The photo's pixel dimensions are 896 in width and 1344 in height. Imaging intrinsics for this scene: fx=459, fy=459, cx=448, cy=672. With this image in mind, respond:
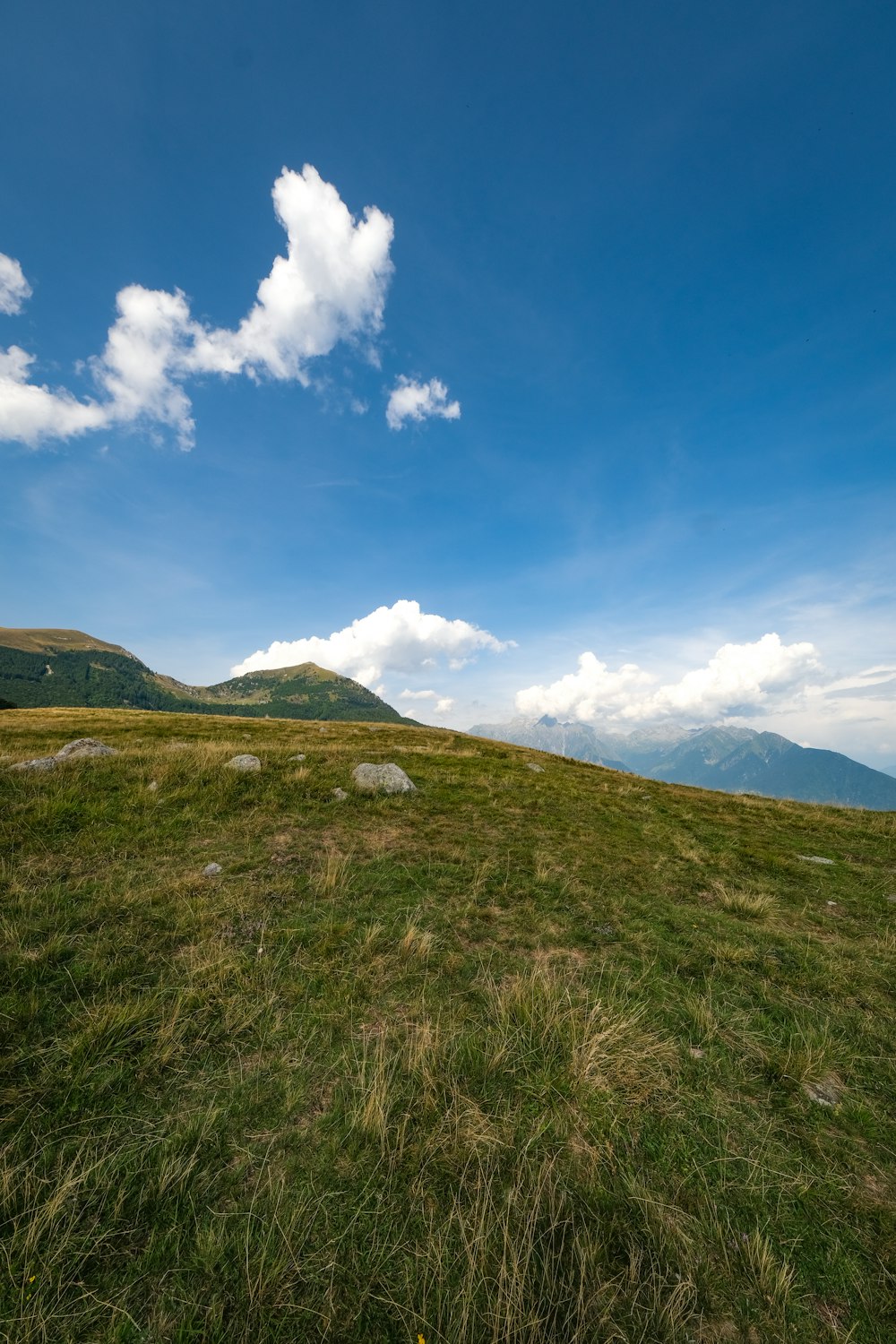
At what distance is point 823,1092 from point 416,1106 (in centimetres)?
433

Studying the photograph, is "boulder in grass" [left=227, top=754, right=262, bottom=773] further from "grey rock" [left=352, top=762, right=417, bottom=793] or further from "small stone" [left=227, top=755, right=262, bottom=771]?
"grey rock" [left=352, top=762, right=417, bottom=793]

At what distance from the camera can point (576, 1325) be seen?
108 inches

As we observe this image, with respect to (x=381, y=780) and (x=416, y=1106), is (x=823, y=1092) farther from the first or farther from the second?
(x=381, y=780)

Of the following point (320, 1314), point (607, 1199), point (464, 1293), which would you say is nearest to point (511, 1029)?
point (607, 1199)

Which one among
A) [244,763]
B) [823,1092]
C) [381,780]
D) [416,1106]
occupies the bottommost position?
[823,1092]

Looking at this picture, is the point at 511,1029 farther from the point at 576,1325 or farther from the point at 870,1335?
the point at 870,1335

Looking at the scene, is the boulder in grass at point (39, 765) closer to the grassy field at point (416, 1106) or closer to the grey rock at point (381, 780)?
the grassy field at point (416, 1106)

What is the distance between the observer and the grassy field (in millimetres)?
2812

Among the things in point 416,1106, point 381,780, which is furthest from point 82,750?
point 416,1106

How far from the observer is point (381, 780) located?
14.9 metres

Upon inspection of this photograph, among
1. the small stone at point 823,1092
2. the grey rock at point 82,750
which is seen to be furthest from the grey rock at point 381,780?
the small stone at point 823,1092

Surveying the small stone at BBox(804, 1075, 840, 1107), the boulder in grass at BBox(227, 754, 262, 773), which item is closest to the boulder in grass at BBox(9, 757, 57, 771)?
the boulder in grass at BBox(227, 754, 262, 773)

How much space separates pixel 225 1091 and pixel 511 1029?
283 cm

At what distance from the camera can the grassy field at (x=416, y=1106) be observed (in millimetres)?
2812
